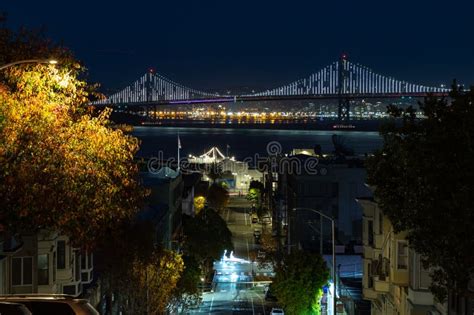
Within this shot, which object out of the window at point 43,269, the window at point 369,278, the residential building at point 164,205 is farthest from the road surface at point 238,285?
the window at point 43,269

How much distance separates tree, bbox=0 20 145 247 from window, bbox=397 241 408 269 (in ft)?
23.6

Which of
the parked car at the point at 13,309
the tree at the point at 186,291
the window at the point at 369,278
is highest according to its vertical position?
the parked car at the point at 13,309

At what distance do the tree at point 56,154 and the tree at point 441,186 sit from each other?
416 cm

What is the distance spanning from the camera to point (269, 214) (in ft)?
230

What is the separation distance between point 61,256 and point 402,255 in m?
7.26

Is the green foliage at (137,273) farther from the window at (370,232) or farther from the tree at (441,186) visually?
the tree at (441,186)

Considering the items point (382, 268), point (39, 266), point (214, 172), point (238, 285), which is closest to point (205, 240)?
point (238, 285)

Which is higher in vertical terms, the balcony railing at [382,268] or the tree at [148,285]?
the balcony railing at [382,268]

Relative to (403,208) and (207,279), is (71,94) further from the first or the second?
(207,279)

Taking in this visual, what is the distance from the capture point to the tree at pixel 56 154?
12.4 m

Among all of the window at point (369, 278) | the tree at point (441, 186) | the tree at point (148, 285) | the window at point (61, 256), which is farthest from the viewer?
the tree at point (148, 285)

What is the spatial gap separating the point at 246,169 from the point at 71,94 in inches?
3788

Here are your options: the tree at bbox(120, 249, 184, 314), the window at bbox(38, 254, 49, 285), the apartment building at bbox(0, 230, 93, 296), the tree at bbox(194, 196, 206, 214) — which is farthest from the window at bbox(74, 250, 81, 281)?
the tree at bbox(194, 196, 206, 214)

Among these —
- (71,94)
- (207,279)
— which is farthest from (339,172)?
(71,94)
